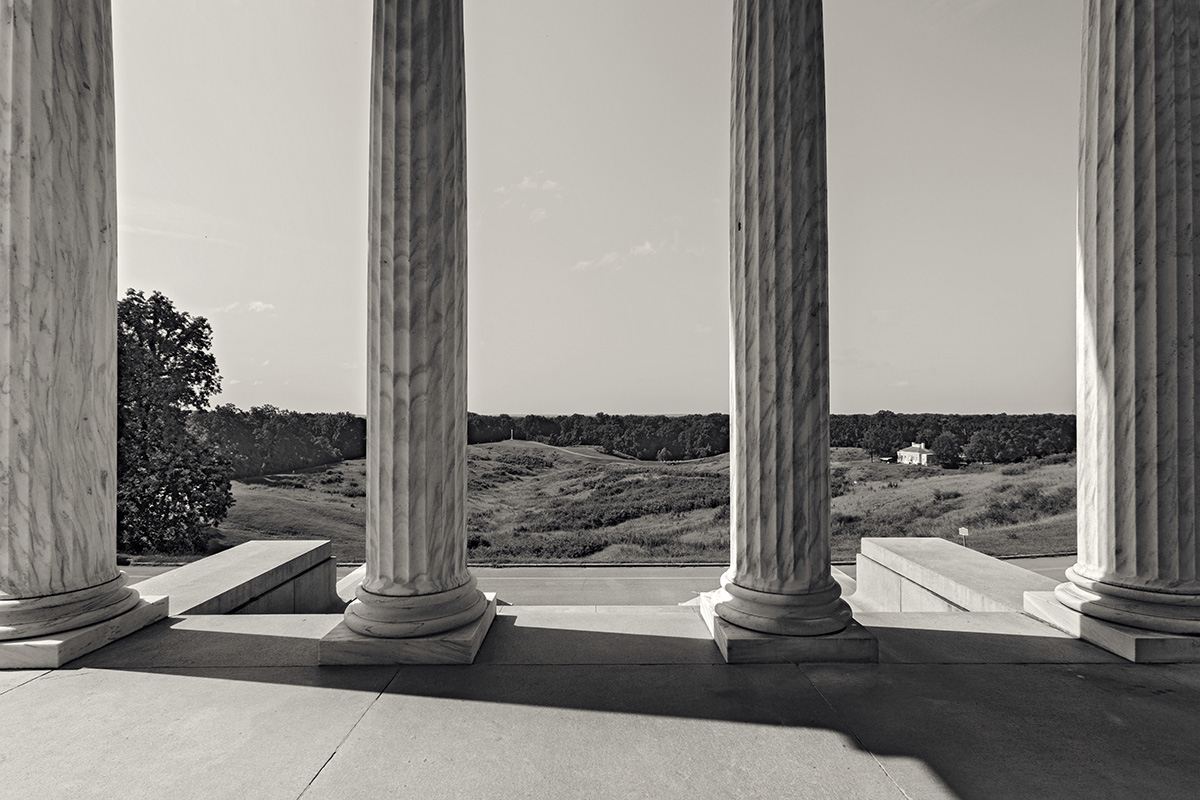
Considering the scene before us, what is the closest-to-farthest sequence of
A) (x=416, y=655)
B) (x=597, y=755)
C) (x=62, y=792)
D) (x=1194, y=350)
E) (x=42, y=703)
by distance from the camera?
(x=62, y=792) → (x=597, y=755) → (x=42, y=703) → (x=416, y=655) → (x=1194, y=350)

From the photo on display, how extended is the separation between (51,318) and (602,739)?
1323 inches

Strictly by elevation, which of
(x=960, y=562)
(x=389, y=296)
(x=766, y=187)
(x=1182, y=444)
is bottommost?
(x=960, y=562)

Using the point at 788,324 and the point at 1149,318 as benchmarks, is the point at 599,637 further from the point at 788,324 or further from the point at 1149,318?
the point at 1149,318

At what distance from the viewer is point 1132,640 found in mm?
33125

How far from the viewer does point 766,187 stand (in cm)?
3466

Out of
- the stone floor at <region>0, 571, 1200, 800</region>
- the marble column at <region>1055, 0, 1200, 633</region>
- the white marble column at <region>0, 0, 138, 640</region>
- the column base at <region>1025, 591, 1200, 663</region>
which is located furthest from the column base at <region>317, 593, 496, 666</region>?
the marble column at <region>1055, 0, 1200, 633</region>

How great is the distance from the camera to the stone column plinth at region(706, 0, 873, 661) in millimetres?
34156

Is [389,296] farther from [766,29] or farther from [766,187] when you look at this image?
[766,29]

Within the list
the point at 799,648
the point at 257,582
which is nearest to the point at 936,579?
the point at 799,648

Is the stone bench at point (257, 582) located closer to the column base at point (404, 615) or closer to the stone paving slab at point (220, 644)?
the stone paving slab at point (220, 644)

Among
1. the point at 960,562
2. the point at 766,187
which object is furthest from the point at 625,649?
the point at 960,562

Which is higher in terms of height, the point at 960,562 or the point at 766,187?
the point at 766,187

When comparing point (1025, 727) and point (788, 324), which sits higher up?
point (788, 324)

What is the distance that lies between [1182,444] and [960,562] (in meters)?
25.4
